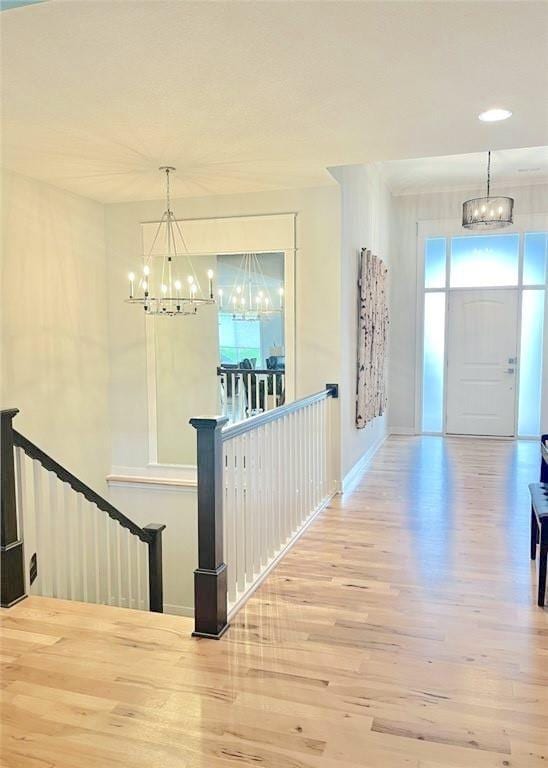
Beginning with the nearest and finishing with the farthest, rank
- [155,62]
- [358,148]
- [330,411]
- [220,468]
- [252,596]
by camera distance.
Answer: [155,62], [220,468], [252,596], [358,148], [330,411]

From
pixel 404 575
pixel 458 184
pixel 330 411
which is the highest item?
pixel 458 184

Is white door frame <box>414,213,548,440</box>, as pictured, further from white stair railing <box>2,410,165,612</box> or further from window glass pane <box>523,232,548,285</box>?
white stair railing <box>2,410,165,612</box>

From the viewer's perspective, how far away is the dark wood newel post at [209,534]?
268 centimetres

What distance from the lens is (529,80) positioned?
9.07ft

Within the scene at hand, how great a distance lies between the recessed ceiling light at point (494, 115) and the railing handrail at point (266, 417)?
1.96 m

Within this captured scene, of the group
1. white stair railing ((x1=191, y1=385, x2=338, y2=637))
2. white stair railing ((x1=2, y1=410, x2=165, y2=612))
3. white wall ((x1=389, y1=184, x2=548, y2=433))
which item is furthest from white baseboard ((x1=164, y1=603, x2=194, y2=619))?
white wall ((x1=389, y1=184, x2=548, y2=433))

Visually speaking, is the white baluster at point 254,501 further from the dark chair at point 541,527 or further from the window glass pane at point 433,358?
the window glass pane at point 433,358

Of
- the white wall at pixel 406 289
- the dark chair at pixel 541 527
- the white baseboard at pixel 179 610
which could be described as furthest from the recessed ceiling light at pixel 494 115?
the white wall at pixel 406 289

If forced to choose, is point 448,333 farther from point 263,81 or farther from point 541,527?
point 263,81

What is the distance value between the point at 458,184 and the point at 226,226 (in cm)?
401

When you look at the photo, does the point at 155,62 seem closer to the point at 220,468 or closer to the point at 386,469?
the point at 220,468

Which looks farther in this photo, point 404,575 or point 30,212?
A: point 30,212

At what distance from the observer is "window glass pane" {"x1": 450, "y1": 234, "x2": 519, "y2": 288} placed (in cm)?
777

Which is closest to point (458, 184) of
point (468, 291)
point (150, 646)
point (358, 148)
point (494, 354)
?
point (468, 291)
